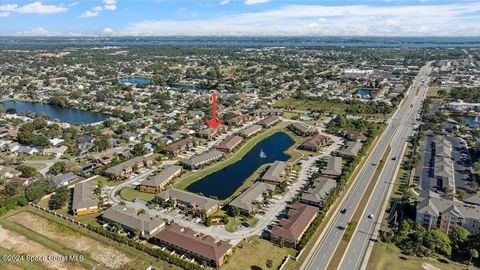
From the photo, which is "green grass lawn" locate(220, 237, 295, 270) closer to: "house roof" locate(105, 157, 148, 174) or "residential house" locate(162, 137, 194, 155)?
"house roof" locate(105, 157, 148, 174)

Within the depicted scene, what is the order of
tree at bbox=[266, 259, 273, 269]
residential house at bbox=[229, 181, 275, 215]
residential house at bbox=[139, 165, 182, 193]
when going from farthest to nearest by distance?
1. residential house at bbox=[139, 165, 182, 193]
2. residential house at bbox=[229, 181, 275, 215]
3. tree at bbox=[266, 259, 273, 269]

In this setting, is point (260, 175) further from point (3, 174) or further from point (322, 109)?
point (322, 109)

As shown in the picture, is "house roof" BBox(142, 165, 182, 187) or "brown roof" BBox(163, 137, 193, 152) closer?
"house roof" BBox(142, 165, 182, 187)

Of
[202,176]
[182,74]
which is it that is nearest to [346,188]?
[202,176]

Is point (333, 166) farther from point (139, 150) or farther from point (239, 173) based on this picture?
point (139, 150)

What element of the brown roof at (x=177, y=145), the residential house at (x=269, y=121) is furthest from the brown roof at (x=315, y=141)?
the brown roof at (x=177, y=145)

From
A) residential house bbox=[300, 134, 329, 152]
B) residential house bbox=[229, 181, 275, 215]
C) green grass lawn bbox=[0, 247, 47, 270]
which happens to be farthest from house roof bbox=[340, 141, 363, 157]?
green grass lawn bbox=[0, 247, 47, 270]
